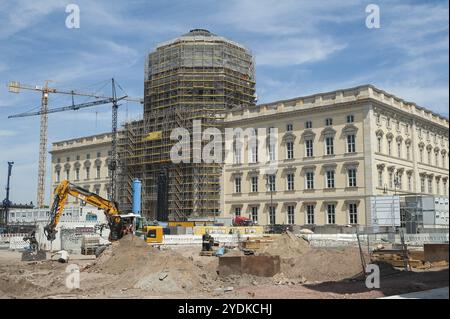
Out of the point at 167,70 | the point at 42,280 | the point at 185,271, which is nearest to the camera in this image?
the point at 185,271

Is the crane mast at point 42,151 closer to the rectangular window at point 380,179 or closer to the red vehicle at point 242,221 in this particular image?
the red vehicle at point 242,221

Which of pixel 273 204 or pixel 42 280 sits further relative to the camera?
pixel 273 204

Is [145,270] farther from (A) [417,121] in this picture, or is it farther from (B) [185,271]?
(A) [417,121]

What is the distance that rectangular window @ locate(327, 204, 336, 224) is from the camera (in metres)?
57.6

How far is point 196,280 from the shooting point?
20.0m

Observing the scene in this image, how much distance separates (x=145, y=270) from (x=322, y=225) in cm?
3923

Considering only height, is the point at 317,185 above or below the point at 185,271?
above

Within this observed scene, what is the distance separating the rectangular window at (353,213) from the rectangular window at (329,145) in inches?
→ 242

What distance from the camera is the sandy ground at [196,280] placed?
1759cm

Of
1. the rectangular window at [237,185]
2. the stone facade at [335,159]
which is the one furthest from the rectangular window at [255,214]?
the rectangular window at [237,185]

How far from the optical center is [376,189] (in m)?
55.5

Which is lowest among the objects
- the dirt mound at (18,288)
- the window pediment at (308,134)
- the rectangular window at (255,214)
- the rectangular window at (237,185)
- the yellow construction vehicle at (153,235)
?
the dirt mound at (18,288)

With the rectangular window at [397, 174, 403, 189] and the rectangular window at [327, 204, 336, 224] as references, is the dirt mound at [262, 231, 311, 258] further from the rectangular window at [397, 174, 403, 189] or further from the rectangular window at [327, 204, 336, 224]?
the rectangular window at [397, 174, 403, 189]
